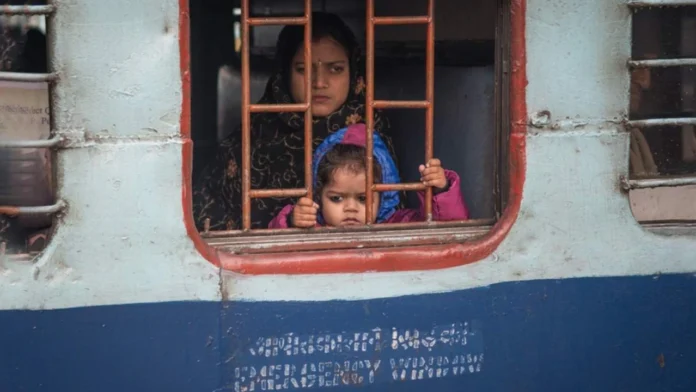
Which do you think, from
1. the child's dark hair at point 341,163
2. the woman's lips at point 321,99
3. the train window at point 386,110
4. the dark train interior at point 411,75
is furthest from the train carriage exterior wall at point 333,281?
the woman's lips at point 321,99

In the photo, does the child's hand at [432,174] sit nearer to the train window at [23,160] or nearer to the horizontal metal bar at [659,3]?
the horizontal metal bar at [659,3]

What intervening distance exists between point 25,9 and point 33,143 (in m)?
0.34

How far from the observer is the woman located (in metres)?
3.35

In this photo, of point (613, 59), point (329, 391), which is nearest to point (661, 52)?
point (613, 59)

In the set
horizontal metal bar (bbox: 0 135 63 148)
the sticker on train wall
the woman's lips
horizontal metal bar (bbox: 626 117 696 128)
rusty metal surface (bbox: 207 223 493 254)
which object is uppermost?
the woman's lips

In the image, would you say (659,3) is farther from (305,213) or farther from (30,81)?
(30,81)

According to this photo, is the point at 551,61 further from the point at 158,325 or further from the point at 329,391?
the point at 158,325

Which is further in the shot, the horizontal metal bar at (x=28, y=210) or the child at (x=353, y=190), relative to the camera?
the child at (x=353, y=190)

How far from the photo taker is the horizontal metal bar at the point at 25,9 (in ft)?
7.72

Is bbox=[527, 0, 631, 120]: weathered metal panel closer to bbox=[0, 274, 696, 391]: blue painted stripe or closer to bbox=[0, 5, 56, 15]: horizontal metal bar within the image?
bbox=[0, 274, 696, 391]: blue painted stripe

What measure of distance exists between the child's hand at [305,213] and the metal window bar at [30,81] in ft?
2.18

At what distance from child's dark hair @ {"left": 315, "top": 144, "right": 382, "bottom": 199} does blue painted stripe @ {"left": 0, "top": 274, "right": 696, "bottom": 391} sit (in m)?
0.52

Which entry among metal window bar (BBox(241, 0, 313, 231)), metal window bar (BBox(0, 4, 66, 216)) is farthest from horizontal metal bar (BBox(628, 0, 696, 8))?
metal window bar (BBox(0, 4, 66, 216))

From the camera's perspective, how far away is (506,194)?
2848 millimetres
